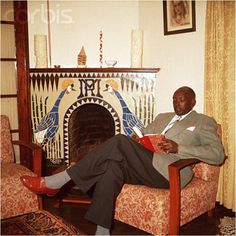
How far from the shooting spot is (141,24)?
3.63 meters

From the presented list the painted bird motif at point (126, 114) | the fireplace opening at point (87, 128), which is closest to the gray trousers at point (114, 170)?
the painted bird motif at point (126, 114)

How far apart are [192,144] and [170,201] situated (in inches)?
21.6

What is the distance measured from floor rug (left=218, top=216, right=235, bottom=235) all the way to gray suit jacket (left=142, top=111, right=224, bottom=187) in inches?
20.8

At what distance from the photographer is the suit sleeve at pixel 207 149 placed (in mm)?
2178

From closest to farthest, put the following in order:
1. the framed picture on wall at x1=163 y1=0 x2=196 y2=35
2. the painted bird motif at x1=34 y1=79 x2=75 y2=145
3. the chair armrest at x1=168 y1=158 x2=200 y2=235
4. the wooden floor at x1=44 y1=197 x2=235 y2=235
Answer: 1. the chair armrest at x1=168 y1=158 x2=200 y2=235
2. the wooden floor at x1=44 y1=197 x2=235 y2=235
3. the framed picture on wall at x1=163 y1=0 x2=196 y2=35
4. the painted bird motif at x1=34 y1=79 x2=75 y2=145

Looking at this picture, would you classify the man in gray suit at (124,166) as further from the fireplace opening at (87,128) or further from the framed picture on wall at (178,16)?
the fireplace opening at (87,128)

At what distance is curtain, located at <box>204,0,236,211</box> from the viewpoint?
2.59 meters

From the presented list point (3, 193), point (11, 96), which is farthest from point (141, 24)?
point (3, 193)

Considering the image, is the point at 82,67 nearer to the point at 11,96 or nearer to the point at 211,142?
the point at 11,96

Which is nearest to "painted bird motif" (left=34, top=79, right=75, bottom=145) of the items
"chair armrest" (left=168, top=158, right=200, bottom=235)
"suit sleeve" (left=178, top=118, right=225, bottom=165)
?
"suit sleeve" (left=178, top=118, right=225, bottom=165)

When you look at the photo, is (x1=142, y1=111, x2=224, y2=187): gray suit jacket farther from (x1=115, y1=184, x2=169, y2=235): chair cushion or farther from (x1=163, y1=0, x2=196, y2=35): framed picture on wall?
(x1=163, y1=0, x2=196, y2=35): framed picture on wall

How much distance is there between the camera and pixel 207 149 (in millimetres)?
2205

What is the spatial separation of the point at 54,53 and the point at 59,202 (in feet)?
5.84

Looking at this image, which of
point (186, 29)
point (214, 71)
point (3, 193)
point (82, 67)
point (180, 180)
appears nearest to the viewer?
point (180, 180)
